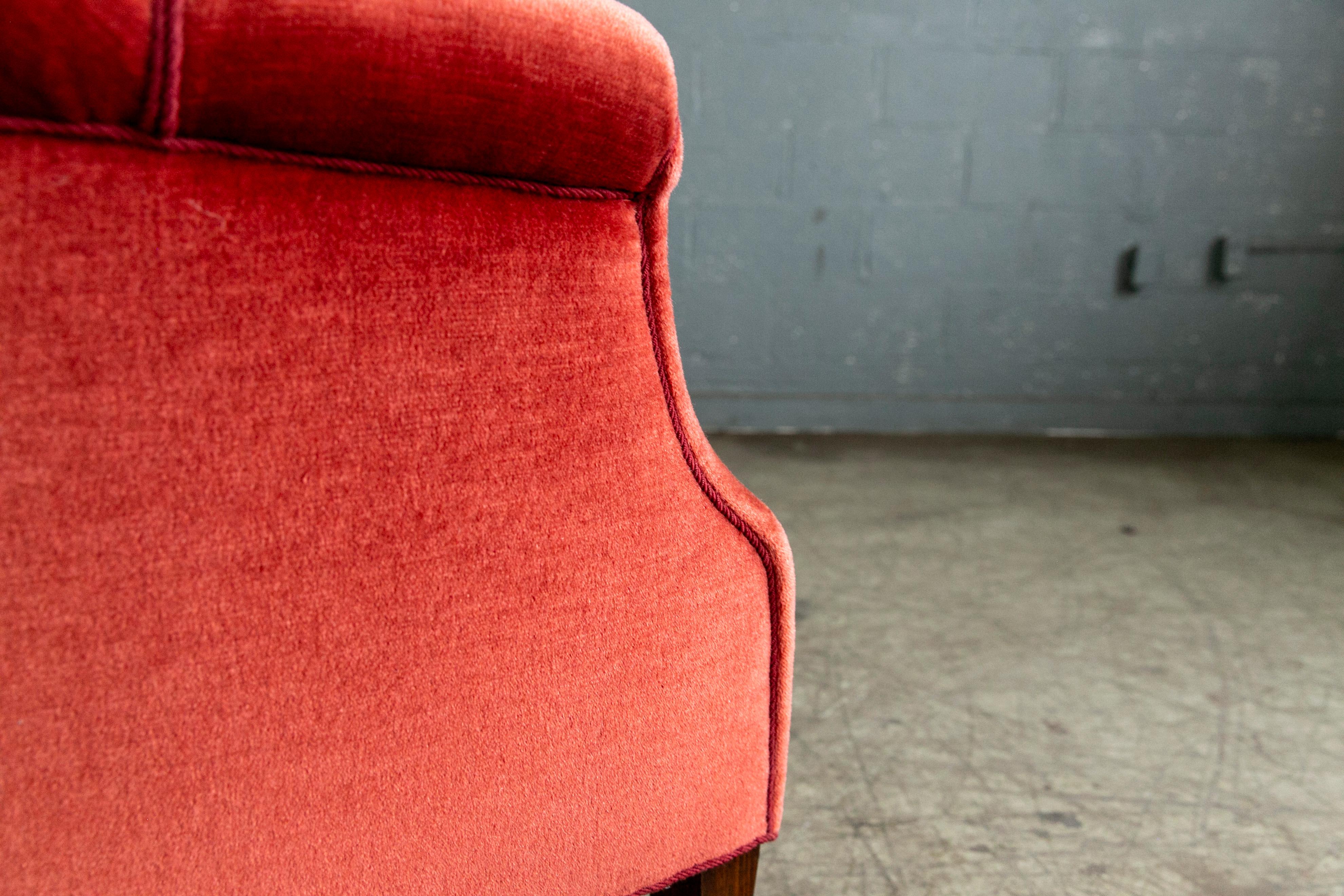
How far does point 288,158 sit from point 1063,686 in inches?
49.8

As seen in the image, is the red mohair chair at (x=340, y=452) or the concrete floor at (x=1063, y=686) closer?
the red mohair chair at (x=340, y=452)

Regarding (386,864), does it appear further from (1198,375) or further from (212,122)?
(1198,375)

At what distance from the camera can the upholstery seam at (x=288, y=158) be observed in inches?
13.9

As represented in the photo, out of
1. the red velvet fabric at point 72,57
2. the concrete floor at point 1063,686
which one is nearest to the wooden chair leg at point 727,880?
the concrete floor at point 1063,686

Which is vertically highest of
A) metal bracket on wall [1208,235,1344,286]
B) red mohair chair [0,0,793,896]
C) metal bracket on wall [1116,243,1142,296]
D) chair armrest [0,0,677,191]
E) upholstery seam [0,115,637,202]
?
chair armrest [0,0,677,191]

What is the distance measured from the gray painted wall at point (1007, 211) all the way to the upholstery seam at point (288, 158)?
230cm

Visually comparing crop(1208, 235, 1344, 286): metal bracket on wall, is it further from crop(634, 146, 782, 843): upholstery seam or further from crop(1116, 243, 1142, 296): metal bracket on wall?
crop(634, 146, 782, 843): upholstery seam

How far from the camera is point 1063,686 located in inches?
52.7

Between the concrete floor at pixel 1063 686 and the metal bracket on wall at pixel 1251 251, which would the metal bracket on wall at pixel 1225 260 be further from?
the concrete floor at pixel 1063 686

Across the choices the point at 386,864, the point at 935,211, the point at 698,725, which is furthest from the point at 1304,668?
the point at 935,211

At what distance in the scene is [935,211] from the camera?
9.12 ft

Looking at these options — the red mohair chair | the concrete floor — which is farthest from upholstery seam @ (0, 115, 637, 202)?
the concrete floor

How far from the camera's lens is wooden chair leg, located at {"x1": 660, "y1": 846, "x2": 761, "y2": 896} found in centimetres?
62

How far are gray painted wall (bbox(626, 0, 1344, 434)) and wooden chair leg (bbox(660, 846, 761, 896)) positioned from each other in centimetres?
221
